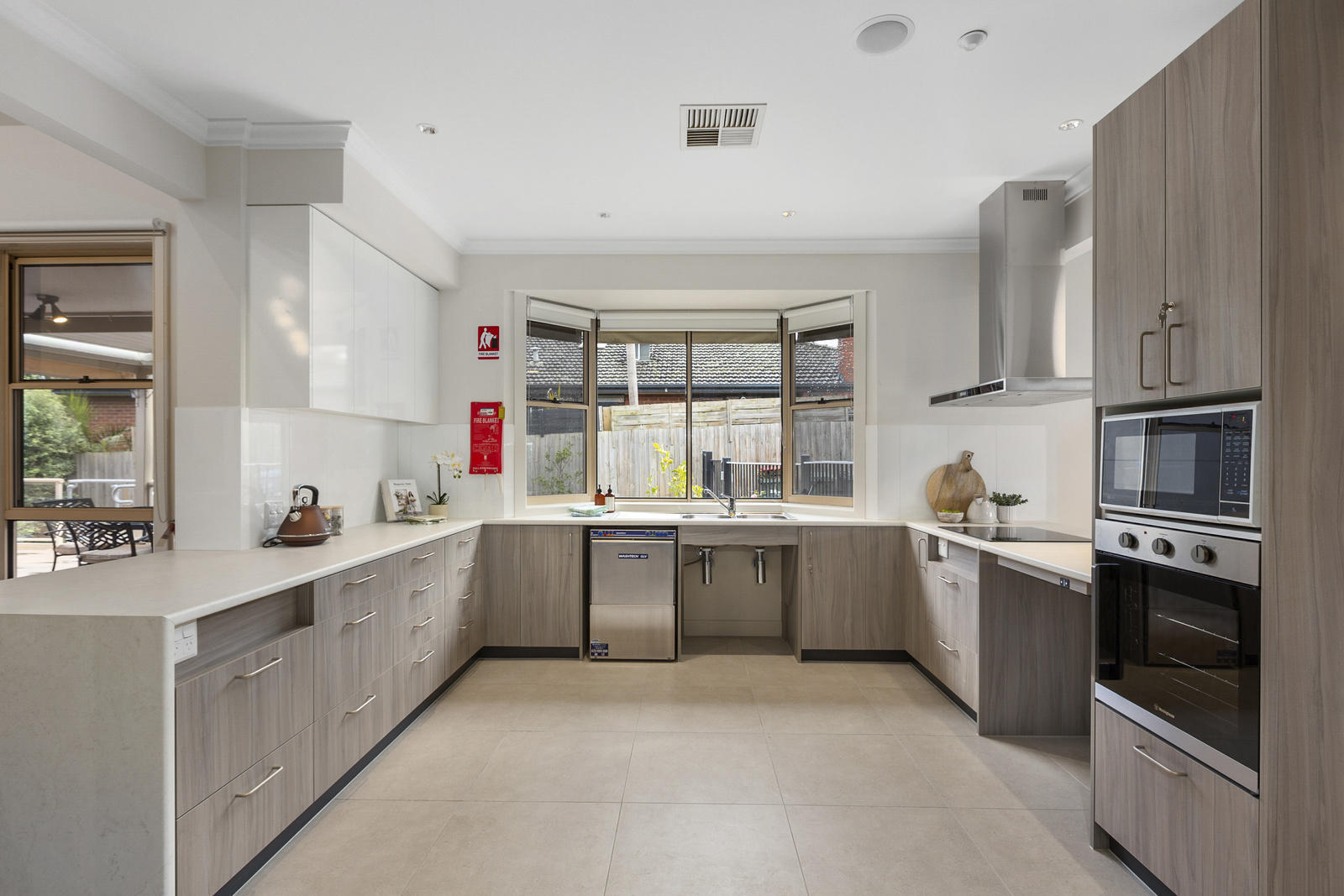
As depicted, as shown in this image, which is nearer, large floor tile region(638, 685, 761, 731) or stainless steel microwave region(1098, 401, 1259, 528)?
stainless steel microwave region(1098, 401, 1259, 528)

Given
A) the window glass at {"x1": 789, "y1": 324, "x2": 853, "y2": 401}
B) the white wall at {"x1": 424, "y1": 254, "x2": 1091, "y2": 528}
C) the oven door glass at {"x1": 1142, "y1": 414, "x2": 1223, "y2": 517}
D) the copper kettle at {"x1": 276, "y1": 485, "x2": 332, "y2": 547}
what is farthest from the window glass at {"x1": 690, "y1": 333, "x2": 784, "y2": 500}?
the oven door glass at {"x1": 1142, "y1": 414, "x2": 1223, "y2": 517}

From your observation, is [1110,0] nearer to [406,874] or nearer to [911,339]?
[911,339]

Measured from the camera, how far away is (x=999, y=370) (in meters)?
3.59

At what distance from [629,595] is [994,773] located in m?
2.11

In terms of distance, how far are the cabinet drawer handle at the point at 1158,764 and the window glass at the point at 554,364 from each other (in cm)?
365

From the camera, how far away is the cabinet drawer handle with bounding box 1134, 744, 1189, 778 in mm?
1718

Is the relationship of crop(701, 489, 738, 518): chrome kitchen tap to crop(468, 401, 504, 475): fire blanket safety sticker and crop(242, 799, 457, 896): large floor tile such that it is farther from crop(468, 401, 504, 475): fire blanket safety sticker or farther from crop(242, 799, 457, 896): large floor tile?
crop(242, 799, 457, 896): large floor tile

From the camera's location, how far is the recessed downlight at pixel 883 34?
81.7 inches

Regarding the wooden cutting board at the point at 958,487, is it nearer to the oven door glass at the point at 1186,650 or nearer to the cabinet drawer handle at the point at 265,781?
the oven door glass at the point at 1186,650

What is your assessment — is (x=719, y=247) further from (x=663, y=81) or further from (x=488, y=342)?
(x=663, y=81)

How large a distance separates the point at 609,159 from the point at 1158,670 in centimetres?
283

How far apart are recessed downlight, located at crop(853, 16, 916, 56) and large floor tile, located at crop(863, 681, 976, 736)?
2774 millimetres

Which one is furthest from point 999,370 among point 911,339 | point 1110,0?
point 1110,0

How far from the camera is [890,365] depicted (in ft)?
13.9
